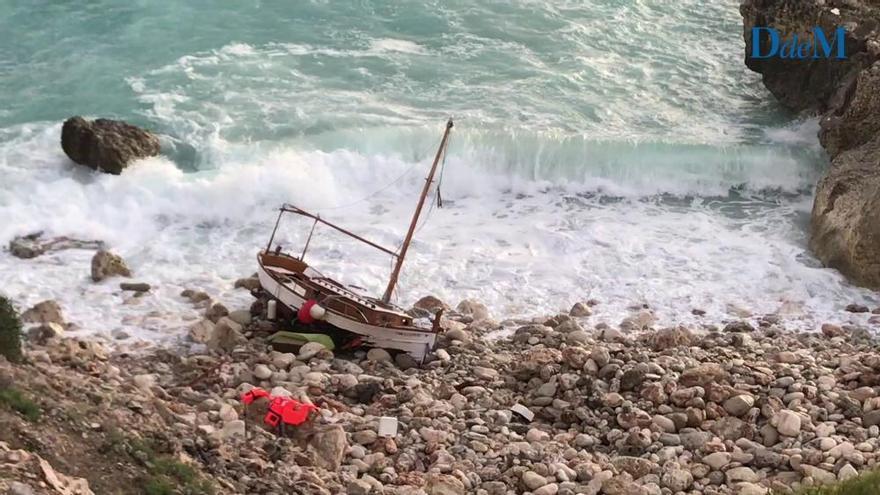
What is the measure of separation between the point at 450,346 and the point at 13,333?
750 cm

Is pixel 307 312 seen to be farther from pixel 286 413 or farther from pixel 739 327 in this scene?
pixel 739 327

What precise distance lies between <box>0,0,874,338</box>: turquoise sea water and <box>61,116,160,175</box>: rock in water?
1.15 feet

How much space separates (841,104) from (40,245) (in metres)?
19.5

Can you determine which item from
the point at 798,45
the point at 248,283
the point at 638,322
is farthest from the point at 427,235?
the point at 798,45

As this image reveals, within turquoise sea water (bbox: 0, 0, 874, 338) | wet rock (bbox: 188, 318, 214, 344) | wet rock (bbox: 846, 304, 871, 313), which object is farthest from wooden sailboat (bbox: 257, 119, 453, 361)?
wet rock (bbox: 846, 304, 871, 313)

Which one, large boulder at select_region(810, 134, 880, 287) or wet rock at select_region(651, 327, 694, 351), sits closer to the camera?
wet rock at select_region(651, 327, 694, 351)

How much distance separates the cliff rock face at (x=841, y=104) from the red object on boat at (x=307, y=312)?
11.1 meters

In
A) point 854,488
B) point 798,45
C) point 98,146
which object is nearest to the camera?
point 854,488

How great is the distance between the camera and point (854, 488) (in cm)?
1053

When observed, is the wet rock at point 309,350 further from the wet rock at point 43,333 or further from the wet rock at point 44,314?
the wet rock at point 44,314

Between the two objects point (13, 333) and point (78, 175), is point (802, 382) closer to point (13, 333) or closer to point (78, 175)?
point (13, 333)

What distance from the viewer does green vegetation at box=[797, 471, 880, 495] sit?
10.4 m

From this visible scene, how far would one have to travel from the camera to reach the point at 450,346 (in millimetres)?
18000

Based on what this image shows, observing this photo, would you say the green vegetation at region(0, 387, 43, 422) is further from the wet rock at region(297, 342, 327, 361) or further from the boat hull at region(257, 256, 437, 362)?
the boat hull at region(257, 256, 437, 362)
